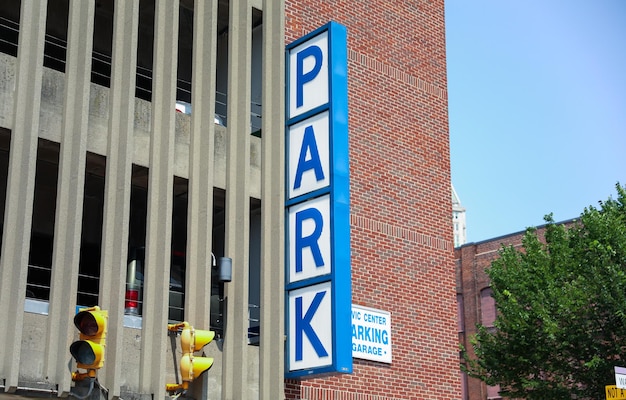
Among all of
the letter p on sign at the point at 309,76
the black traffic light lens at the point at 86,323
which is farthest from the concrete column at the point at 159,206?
the letter p on sign at the point at 309,76

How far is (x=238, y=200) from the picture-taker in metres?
16.5

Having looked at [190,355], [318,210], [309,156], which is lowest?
[190,355]

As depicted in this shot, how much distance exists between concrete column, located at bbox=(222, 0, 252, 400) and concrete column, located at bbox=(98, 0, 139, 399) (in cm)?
198

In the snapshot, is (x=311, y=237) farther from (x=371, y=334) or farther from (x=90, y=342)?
(x=90, y=342)

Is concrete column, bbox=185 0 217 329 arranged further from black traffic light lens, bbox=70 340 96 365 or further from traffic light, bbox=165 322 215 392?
black traffic light lens, bbox=70 340 96 365

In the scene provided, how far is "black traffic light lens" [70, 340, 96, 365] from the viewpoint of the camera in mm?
13352

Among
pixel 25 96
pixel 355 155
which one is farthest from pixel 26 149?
pixel 355 155

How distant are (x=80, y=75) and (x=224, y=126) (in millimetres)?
3090

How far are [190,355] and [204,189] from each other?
9.39 ft

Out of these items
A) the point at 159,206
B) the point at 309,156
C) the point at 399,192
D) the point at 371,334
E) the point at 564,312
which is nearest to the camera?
the point at 159,206

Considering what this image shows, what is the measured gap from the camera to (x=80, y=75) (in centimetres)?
1488

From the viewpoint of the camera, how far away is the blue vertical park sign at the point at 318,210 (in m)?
15.5

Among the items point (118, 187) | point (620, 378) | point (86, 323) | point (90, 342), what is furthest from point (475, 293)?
point (90, 342)

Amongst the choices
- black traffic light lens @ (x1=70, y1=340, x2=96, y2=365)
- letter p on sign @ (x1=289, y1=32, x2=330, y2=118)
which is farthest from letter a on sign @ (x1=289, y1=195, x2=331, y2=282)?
black traffic light lens @ (x1=70, y1=340, x2=96, y2=365)
